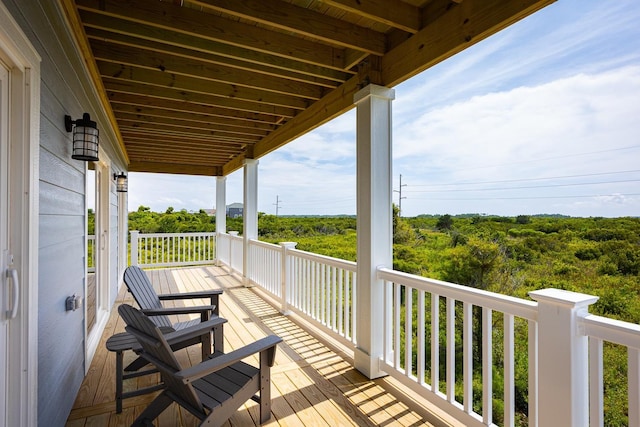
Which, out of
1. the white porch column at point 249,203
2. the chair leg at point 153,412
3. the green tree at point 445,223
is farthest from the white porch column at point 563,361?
the white porch column at point 249,203

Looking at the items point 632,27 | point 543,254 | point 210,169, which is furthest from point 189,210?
point 632,27

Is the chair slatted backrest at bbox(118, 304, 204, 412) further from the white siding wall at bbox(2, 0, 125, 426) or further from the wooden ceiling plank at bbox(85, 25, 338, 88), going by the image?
the wooden ceiling plank at bbox(85, 25, 338, 88)

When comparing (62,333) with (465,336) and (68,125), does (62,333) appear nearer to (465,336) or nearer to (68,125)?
(68,125)

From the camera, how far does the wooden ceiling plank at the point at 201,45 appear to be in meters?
2.37

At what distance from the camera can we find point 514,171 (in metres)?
5.50

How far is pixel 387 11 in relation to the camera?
2.20 m

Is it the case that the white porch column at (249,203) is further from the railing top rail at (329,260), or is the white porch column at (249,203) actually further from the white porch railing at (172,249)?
the white porch railing at (172,249)

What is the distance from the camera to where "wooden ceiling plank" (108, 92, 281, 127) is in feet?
12.8

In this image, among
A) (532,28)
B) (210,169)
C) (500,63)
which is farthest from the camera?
(210,169)

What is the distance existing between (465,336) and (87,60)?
3476 mm

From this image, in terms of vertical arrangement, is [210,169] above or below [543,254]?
above

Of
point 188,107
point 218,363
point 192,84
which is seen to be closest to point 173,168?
point 188,107

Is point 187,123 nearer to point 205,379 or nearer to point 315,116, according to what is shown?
point 315,116

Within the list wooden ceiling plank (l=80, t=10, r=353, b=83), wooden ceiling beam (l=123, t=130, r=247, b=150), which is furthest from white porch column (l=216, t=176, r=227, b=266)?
wooden ceiling plank (l=80, t=10, r=353, b=83)
